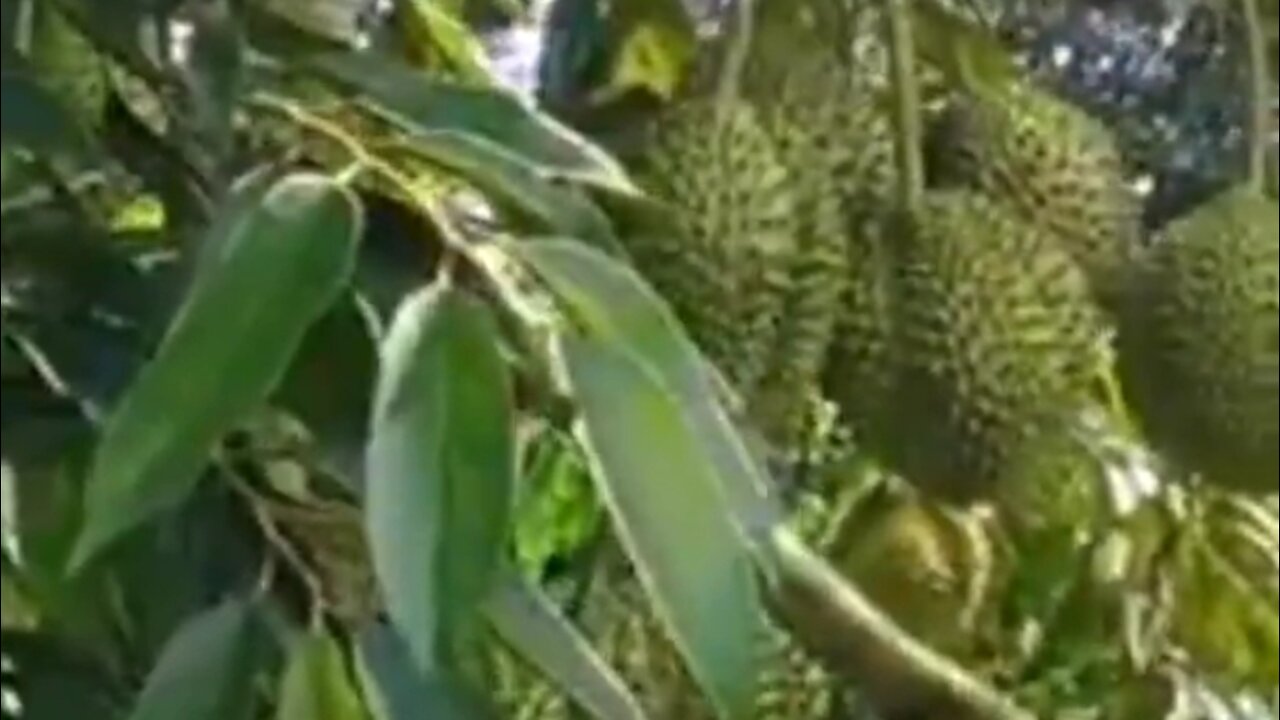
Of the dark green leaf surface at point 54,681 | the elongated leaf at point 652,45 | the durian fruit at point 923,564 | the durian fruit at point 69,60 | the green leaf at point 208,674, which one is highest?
the durian fruit at point 69,60

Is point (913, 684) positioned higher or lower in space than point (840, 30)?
lower

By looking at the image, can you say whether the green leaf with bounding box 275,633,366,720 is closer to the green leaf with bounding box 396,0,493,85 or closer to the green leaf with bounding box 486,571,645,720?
the green leaf with bounding box 486,571,645,720

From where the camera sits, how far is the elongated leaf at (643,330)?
0.48 meters

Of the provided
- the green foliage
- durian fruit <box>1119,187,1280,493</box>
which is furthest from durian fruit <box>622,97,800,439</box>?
durian fruit <box>1119,187,1280,493</box>

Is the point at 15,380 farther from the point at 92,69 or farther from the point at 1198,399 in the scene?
the point at 1198,399

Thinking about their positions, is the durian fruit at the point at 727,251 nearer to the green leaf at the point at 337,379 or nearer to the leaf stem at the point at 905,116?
the leaf stem at the point at 905,116

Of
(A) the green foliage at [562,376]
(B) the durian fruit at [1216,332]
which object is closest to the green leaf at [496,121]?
(A) the green foliage at [562,376]

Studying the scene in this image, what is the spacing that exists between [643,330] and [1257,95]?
31cm

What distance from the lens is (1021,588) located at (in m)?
0.93

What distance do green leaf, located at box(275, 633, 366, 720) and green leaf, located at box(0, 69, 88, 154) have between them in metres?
0.09

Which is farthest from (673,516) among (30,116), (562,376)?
(30,116)

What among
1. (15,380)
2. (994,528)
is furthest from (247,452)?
(994,528)

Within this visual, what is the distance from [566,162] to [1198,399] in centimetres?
26

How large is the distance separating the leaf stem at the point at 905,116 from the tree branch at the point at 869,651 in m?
0.08
